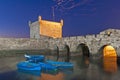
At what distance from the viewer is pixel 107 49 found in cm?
3847

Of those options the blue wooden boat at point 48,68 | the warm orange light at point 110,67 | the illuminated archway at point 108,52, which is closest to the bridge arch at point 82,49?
the illuminated archway at point 108,52

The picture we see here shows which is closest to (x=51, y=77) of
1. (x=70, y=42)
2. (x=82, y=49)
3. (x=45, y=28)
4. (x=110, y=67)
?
(x=110, y=67)

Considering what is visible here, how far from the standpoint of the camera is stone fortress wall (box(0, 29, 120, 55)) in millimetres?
31531

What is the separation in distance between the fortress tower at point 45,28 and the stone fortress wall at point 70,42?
2.82 m

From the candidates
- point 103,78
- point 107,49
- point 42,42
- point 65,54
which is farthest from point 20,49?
point 103,78

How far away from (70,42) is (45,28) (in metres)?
15.9

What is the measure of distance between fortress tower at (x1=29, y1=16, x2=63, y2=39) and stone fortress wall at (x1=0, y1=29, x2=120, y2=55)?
Answer: 2824 millimetres

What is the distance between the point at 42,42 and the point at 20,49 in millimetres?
6039

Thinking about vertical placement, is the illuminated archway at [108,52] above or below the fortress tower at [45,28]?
below

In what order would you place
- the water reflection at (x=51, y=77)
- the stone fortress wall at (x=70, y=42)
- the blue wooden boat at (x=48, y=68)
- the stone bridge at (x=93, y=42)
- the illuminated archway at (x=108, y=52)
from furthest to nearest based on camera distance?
the illuminated archway at (x=108, y=52) < the stone fortress wall at (x=70, y=42) < the stone bridge at (x=93, y=42) < the blue wooden boat at (x=48, y=68) < the water reflection at (x=51, y=77)

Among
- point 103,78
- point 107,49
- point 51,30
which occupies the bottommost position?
point 103,78

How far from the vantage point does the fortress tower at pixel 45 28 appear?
5304 centimetres

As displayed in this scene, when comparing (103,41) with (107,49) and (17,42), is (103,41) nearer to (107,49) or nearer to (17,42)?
(107,49)

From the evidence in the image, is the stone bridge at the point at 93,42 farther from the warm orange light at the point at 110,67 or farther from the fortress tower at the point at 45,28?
the fortress tower at the point at 45,28
